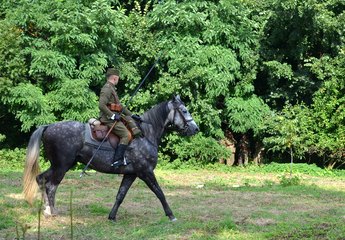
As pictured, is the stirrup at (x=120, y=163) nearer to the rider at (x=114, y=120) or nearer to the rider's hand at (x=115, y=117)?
the rider at (x=114, y=120)

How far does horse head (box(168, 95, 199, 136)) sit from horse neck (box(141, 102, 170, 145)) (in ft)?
0.29

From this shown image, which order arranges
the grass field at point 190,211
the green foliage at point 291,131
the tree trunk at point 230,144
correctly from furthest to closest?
the tree trunk at point 230,144
the green foliage at point 291,131
the grass field at point 190,211

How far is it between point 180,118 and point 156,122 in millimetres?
404

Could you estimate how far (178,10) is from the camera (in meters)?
19.7

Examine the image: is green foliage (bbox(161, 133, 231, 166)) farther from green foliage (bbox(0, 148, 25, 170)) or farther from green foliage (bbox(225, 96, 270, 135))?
green foliage (bbox(0, 148, 25, 170))

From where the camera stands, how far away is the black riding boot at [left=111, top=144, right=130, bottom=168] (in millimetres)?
8383

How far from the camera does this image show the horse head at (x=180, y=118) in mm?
8711

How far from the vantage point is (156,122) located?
345 inches

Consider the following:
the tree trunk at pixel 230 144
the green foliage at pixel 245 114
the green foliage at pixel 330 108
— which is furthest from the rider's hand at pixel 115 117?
the tree trunk at pixel 230 144

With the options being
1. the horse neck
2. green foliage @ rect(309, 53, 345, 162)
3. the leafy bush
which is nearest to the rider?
the horse neck

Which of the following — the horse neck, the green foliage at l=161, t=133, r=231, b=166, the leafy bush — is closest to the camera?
the horse neck

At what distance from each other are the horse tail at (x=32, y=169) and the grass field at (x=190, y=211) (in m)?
0.34

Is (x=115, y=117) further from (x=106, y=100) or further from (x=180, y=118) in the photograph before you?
(x=180, y=118)

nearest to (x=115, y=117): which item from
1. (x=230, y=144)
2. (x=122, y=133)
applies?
(x=122, y=133)
